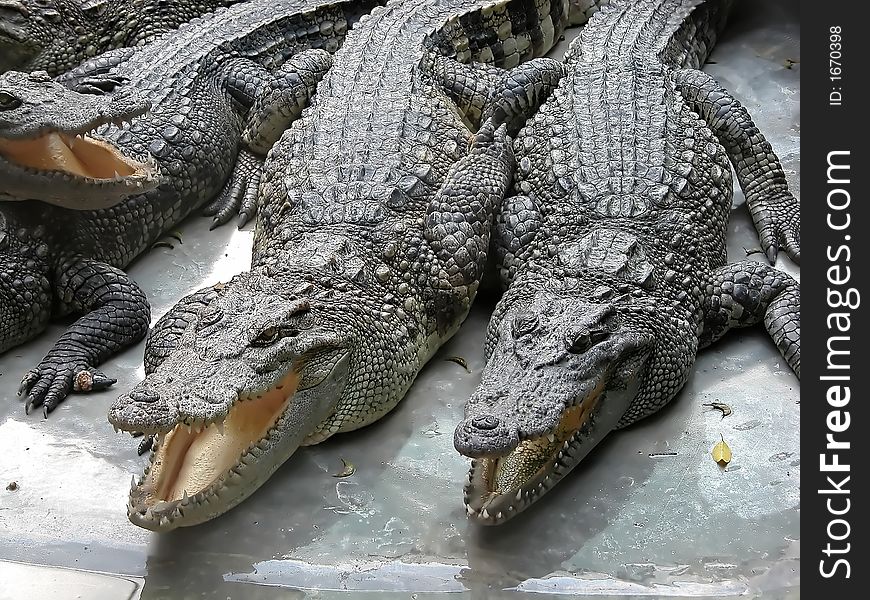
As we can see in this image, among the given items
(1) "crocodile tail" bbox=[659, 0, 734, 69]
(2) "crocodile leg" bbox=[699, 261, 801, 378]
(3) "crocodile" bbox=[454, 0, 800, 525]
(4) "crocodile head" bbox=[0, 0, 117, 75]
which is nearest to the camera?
(3) "crocodile" bbox=[454, 0, 800, 525]

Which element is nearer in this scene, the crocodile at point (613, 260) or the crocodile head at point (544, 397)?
the crocodile head at point (544, 397)

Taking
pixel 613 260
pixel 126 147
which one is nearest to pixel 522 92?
pixel 613 260

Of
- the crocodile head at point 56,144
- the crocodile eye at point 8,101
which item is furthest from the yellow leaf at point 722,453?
the crocodile eye at point 8,101

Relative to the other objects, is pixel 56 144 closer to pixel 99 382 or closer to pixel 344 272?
pixel 99 382

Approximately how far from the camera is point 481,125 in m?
4.98

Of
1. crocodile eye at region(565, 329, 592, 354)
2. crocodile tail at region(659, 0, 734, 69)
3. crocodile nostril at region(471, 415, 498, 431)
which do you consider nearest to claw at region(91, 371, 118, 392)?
crocodile nostril at region(471, 415, 498, 431)

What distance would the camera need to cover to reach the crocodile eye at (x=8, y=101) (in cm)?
395

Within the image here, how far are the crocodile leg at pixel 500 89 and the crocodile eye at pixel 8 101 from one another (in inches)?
77.1

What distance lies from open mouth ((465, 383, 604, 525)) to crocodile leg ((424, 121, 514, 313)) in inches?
34.6

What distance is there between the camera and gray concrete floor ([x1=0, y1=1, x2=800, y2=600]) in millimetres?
3090

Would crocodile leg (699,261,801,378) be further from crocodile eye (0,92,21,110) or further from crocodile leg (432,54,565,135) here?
crocodile eye (0,92,21,110)

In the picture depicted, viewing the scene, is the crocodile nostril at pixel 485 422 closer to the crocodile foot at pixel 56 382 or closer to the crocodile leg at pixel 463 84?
the crocodile foot at pixel 56 382

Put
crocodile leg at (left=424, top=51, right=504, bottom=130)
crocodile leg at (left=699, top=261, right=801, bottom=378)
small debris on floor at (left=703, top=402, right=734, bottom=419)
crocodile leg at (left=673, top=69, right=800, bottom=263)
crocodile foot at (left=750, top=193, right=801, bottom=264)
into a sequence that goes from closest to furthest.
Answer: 1. small debris on floor at (left=703, top=402, right=734, bottom=419)
2. crocodile leg at (left=699, top=261, right=801, bottom=378)
3. crocodile foot at (left=750, top=193, right=801, bottom=264)
4. crocodile leg at (left=673, top=69, right=800, bottom=263)
5. crocodile leg at (left=424, top=51, right=504, bottom=130)

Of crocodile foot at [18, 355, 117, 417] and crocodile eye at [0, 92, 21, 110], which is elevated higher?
crocodile eye at [0, 92, 21, 110]
